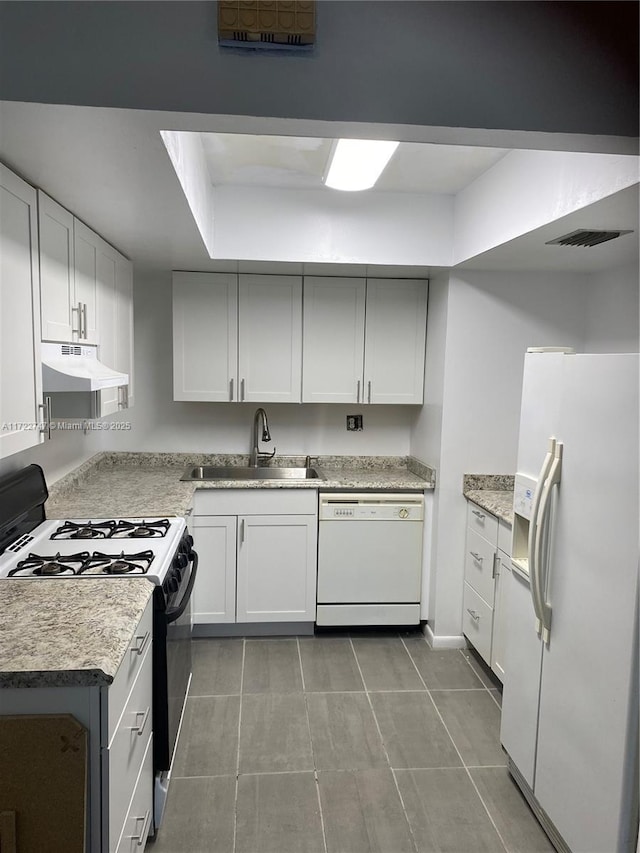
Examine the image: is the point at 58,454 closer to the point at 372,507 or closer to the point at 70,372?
the point at 70,372

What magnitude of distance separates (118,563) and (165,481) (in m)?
1.52

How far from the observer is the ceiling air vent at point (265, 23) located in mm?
1231

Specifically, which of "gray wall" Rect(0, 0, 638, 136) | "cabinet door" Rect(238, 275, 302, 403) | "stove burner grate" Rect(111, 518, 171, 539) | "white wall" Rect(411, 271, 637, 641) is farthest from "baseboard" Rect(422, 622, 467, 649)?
"gray wall" Rect(0, 0, 638, 136)

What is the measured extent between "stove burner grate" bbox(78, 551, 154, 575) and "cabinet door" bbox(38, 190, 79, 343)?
2.58 ft

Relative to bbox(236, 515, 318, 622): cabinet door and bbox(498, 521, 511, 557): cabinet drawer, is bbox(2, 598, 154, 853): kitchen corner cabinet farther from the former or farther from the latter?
bbox(498, 521, 511, 557): cabinet drawer

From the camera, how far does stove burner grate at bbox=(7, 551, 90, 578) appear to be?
6.15ft

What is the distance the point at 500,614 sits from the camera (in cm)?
286

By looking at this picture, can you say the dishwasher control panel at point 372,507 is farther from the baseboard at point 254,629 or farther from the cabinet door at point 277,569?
the baseboard at point 254,629

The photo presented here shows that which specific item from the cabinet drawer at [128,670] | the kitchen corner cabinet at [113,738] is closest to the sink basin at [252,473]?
the cabinet drawer at [128,670]

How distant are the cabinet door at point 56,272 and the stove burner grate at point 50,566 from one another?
2.51 feet

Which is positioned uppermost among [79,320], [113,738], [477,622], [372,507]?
[79,320]

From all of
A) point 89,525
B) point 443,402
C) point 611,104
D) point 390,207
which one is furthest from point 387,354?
point 611,104

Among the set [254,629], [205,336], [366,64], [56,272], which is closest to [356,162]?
[366,64]

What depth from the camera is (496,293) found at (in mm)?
3305
